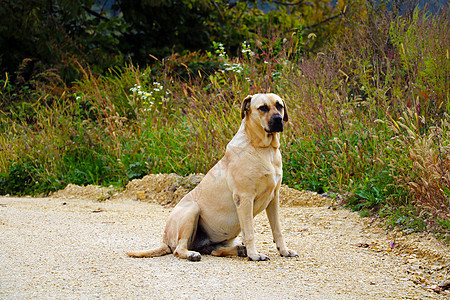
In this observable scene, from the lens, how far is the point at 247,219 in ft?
13.2

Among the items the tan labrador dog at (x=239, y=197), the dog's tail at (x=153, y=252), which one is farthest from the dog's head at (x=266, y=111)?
the dog's tail at (x=153, y=252)

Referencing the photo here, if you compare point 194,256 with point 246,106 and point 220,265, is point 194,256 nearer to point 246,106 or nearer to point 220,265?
point 220,265

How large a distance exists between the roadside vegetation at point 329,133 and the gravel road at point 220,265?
0.50 metres

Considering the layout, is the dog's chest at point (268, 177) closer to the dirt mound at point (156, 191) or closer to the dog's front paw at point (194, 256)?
the dog's front paw at point (194, 256)

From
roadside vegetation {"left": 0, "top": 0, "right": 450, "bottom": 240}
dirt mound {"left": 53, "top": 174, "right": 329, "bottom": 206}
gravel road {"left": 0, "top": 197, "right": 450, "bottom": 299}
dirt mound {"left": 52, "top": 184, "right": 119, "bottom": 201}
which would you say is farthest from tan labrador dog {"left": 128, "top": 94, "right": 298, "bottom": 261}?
dirt mound {"left": 52, "top": 184, "right": 119, "bottom": 201}

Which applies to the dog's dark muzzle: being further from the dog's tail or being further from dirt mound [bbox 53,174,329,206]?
dirt mound [bbox 53,174,329,206]

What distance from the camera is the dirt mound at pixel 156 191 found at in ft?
21.1

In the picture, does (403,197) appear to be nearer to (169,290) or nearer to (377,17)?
(169,290)

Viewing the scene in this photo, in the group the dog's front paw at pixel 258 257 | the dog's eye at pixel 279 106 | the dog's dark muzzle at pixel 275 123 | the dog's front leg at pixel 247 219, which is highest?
the dog's eye at pixel 279 106

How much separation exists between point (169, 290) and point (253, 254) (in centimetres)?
95

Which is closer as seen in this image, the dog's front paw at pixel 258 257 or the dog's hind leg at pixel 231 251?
the dog's front paw at pixel 258 257

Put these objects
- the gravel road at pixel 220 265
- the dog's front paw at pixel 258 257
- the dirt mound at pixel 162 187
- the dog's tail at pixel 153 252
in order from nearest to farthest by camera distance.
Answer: the gravel road at pixel 220 265
the dog's front paw at pixel 258 257
the dog's tail at pixel 153 252
the dirt mound at pixel 162 187

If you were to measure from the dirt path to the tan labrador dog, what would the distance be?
166 millimetres

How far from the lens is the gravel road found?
11.0 feet
